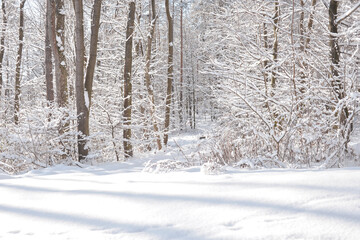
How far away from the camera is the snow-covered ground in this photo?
1.30 meters

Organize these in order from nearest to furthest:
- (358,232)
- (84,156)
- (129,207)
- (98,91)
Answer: (358,232), (129,207), (84,156), (98,91)

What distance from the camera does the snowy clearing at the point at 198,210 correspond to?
1.30m

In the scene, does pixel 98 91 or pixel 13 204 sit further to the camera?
pixel 98 91

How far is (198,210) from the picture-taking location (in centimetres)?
155

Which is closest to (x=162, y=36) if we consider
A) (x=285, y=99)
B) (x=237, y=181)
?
(x=285, y=99)

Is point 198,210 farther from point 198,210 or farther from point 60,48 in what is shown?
point 60,48

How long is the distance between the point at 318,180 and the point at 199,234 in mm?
969

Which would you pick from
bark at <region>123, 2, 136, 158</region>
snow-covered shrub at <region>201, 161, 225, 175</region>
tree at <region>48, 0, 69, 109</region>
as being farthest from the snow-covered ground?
bark at <region>123, 2, 136, 158</region>

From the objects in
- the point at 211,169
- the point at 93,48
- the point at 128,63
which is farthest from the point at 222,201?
the point at 128,63

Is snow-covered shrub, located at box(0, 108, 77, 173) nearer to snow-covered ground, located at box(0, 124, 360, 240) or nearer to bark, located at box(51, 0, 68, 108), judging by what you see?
bark, located at box(51, 0, 68, 108)

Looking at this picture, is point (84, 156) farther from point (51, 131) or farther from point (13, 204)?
point (13, 204)

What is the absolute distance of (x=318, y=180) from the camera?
5.93ft

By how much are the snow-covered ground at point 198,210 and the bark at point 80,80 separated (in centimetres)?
349

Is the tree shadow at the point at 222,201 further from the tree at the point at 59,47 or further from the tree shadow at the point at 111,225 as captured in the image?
the tree at the point at 59,47
